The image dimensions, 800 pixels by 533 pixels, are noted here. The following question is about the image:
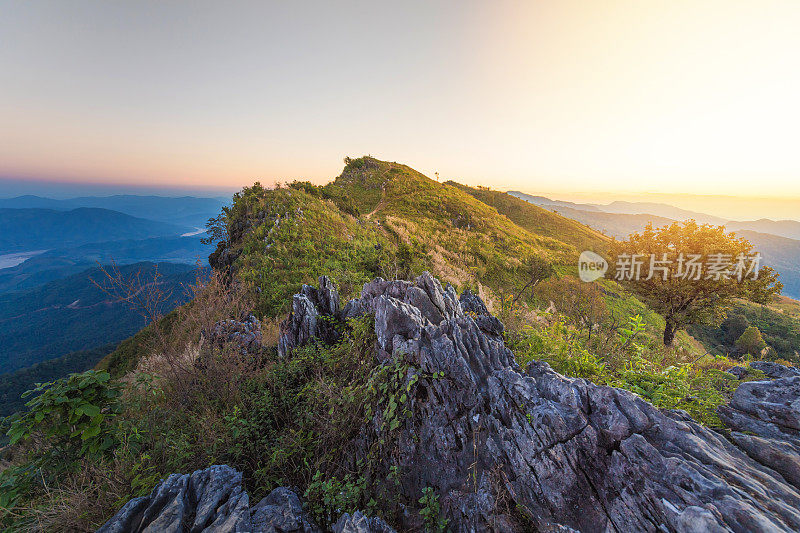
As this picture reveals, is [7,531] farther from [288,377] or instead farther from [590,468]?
[590,468]

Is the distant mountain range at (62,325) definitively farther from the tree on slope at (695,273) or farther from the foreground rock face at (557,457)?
the tree on slope at (695,273)

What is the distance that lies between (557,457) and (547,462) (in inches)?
6.6

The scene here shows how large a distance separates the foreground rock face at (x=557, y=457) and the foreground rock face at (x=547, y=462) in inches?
0.6

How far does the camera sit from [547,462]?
415cm

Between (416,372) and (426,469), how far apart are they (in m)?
1.65

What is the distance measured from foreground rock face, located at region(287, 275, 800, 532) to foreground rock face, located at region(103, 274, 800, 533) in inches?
0.6

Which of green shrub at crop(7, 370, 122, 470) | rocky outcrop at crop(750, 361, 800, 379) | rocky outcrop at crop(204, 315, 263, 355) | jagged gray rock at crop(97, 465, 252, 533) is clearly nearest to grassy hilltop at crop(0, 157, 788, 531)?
green shrub at crop(7, 370, 122, 470)

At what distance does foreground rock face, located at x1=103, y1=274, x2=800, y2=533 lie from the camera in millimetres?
3348

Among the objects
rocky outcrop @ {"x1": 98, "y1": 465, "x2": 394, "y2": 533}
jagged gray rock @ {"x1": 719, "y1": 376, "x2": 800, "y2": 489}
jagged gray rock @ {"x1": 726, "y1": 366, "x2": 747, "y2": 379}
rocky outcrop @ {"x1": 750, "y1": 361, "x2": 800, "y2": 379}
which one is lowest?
rocky outcrop @ {"x1": 98, "y1": 465, "x2": 394, "y2": 533}

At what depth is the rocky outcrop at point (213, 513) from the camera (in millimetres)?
4039

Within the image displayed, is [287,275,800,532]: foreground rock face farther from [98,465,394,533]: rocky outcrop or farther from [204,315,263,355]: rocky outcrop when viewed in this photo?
[204,315,263,355]: rocky outcrop

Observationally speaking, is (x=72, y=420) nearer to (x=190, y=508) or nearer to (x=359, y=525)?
(x=190, y=508)

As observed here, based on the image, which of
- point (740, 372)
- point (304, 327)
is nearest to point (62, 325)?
point (304, 327)

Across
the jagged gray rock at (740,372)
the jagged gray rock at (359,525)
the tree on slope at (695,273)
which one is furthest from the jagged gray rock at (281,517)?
the tree on slope at (695,273)
